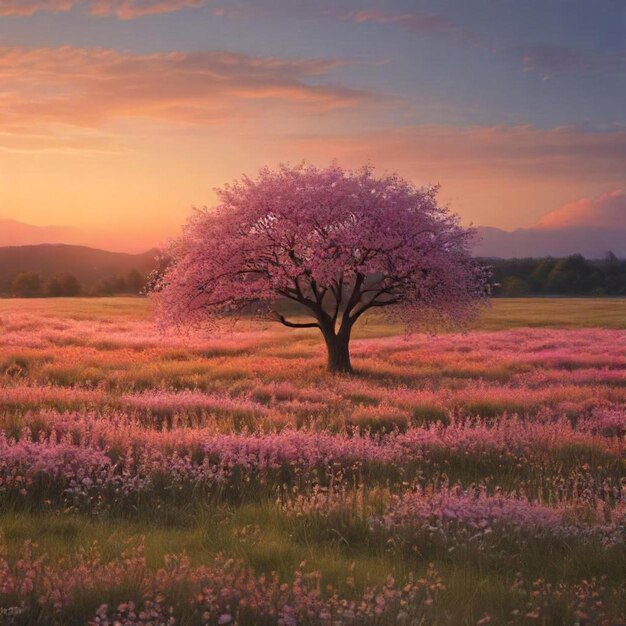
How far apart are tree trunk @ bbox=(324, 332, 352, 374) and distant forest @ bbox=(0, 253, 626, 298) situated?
79.0m

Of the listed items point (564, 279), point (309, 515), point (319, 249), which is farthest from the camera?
point (564, 279)

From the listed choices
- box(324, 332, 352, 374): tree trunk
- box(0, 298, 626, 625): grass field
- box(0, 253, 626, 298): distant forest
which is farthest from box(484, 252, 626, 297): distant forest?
box(0, 298, 626, 625): grass field

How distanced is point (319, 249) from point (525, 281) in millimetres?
101491

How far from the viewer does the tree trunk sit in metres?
24.5

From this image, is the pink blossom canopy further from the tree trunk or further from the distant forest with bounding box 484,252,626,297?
the distant forest with bounding box 484,252,626,297

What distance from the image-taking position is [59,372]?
865 inches

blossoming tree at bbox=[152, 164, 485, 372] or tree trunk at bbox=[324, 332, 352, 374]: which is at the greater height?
blossoming tree at bbox=[152, 164, 485, 372]

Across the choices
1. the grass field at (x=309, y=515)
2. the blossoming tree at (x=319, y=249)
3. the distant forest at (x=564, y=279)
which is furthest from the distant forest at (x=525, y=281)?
the grass field at (x=309, y=515)

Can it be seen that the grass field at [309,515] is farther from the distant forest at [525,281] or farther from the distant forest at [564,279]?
the distant forest at [564,279]

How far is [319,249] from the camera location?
72.0ft

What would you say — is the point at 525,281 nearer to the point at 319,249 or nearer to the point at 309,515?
the point at 319,249

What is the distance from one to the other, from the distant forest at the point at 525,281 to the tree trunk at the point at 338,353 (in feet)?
259

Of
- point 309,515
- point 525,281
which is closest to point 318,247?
point 309,515

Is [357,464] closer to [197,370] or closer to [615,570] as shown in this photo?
[615,570]
